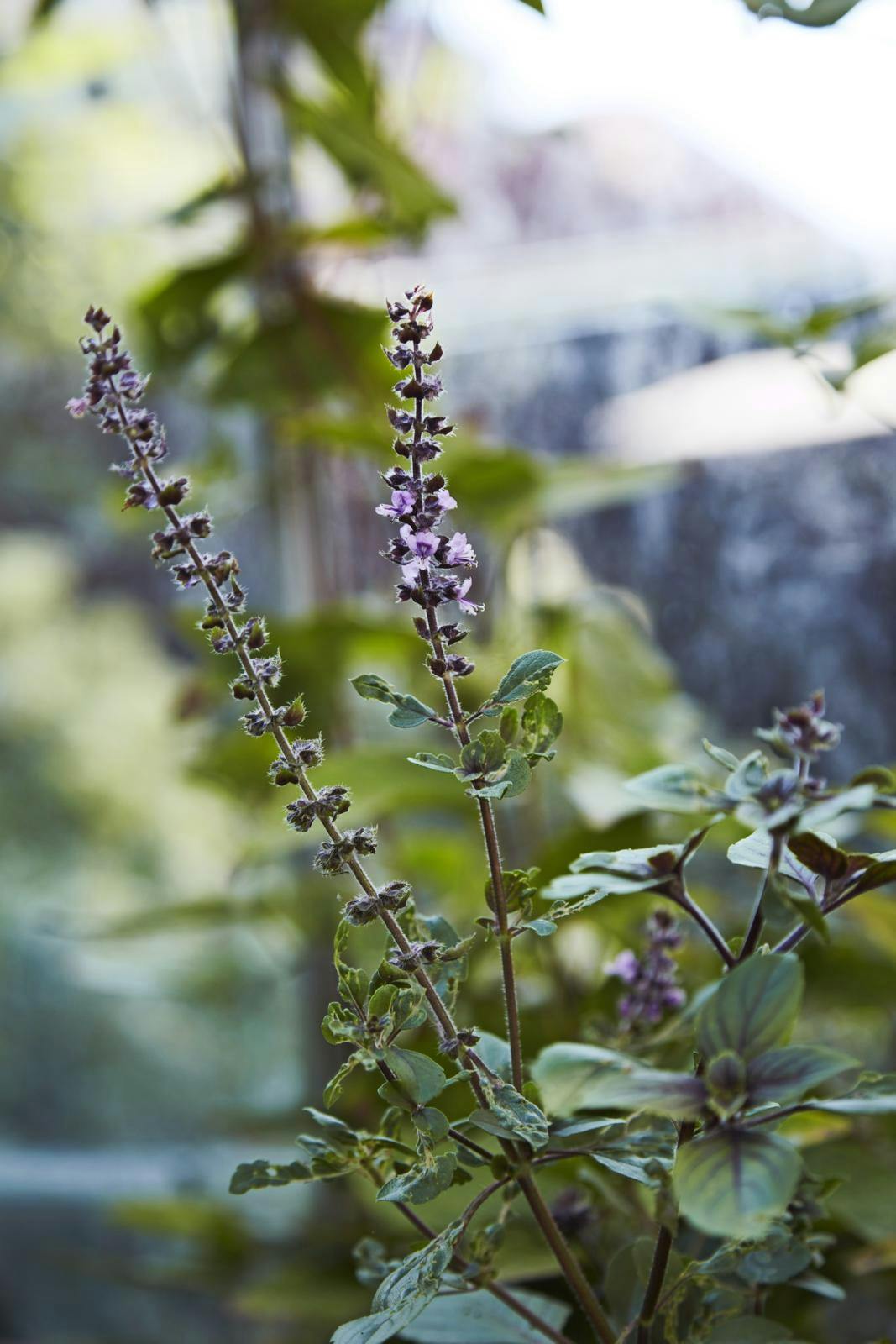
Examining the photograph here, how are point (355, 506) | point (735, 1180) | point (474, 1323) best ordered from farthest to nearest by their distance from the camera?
point (355, 506) → point (474, 1323) → point (735, 1180)

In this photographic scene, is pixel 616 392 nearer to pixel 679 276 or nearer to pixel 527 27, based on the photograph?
pixel 679 276

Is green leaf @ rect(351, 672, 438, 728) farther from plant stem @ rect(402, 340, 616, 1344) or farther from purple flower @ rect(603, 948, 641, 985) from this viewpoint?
purple flower @ rect(603, 948, 641, 985)

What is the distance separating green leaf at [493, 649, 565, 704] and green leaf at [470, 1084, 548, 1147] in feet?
0.24

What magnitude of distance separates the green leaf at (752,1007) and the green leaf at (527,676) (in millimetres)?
62

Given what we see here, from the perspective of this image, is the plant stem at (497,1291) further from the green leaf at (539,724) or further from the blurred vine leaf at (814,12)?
the blurred vine leaf at (814,12)

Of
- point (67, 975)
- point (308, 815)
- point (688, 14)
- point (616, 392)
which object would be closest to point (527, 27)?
point (688, 14)

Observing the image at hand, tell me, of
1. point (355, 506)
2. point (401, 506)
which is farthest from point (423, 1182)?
point (355, 506)

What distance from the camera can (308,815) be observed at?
0.72 ft

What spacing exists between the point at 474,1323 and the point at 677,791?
0.50 feet

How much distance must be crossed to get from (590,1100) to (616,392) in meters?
1.06

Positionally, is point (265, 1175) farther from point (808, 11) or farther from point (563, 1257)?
point (808, 11)

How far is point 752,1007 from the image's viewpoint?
0.19 metres

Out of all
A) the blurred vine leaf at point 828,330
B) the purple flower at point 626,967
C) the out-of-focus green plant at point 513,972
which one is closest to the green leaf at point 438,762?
the out-of-focus green plant at point 513,972

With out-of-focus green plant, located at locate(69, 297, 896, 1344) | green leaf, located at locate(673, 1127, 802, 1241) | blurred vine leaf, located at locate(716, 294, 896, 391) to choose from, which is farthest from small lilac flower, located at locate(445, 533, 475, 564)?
blurred vine leaf, located at locate(716, 294, 896, 391)
